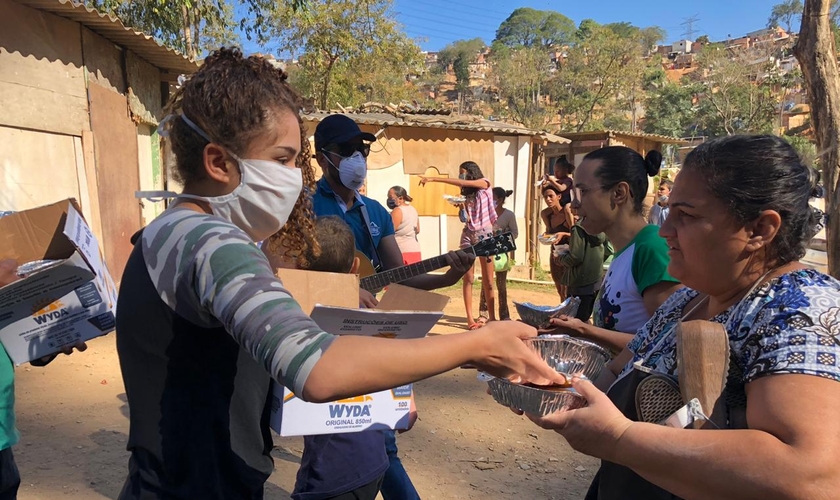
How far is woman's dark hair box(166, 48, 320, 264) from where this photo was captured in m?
1.44

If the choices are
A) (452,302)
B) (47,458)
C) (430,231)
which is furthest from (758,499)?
(430,231)

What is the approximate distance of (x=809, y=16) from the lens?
243 inches

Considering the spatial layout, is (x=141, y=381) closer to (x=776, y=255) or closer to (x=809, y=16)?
(x=776, y=255)

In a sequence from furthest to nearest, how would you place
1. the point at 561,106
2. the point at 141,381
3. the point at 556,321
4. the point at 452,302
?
the point at 561,106 → the point at 452,302 → the point at 556,321 → the point at 141,381

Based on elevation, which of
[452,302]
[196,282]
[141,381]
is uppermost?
[196,282]

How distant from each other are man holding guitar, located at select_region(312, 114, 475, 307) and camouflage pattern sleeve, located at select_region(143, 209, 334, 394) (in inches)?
95.7

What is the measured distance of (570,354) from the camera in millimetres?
2098

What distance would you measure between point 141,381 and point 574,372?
138 centimetres

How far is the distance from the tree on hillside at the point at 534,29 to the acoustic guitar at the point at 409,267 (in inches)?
3118

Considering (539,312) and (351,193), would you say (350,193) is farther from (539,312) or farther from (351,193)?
(539,312)

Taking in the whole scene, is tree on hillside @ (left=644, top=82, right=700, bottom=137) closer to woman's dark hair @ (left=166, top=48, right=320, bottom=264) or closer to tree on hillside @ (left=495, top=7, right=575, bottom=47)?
tree on hillside @ (left=495, top=7, right=575, bottom=47)

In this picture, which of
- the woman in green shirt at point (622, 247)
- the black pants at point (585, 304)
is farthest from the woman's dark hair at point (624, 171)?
the black pants at point (585, 304)

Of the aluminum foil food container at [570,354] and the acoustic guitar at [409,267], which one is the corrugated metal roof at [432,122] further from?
the aluminum foil food container at [570,354]

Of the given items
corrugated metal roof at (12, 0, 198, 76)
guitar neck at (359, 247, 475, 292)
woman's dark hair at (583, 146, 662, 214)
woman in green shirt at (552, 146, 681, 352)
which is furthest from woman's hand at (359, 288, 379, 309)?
corrugated metal roof at (12, 0, 198, 76)
